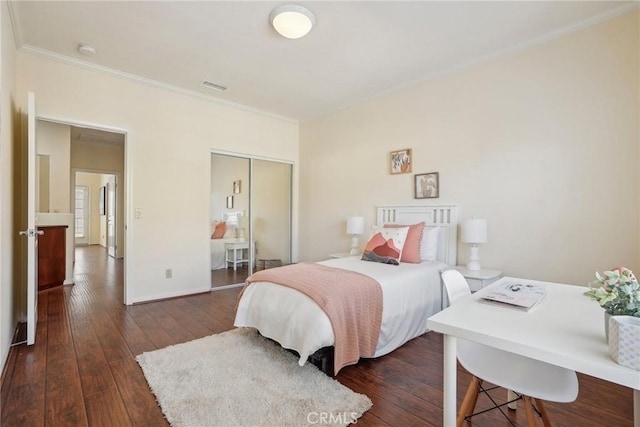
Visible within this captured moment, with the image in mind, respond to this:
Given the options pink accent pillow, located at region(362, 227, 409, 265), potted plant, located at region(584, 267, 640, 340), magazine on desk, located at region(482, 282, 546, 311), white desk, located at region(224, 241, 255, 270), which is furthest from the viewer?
white desk, located at region(224, 241, 255, 270)

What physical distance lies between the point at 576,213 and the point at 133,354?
3.85 meters

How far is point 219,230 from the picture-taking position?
14.8ft

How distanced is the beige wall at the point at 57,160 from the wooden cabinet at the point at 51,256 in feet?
2.28

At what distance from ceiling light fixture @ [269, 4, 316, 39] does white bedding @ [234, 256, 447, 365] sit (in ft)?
6.92

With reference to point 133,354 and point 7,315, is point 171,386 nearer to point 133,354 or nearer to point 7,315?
point 133,354

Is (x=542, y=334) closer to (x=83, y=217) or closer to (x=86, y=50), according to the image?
(x=86, y=50)

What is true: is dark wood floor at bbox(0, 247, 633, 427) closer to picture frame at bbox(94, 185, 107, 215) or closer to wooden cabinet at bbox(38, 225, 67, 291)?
wooden cabinet at bbox(38, 225, 67, 291)

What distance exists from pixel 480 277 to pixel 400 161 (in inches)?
69.8

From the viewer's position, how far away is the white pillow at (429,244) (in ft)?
10.7

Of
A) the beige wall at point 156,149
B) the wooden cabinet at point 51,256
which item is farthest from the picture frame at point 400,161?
the wooden cabinet at point 51,256

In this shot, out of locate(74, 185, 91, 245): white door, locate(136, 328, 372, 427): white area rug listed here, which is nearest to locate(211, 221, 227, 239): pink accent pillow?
locate(136, 328, 372, 427): white area rug

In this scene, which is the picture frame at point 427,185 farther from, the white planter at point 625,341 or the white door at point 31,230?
the white door at point 31,230

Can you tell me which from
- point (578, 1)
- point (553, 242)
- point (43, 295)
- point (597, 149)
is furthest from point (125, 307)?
point (578, 1)

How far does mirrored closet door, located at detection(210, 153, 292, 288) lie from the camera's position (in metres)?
4.47
